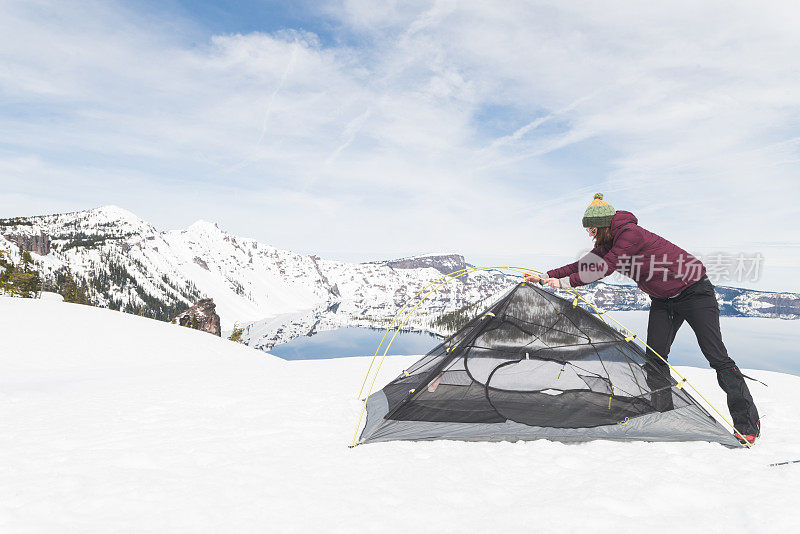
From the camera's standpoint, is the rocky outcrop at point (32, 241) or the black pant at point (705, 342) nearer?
the black pant at point (705, 342)

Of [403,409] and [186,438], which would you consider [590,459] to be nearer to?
[403,409]

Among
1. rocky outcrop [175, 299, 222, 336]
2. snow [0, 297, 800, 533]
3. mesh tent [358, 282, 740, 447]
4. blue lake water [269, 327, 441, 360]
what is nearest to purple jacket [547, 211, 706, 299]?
mesh tent [358, 282, 740, 447]

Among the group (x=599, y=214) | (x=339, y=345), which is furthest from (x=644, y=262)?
(x=339, y=345)

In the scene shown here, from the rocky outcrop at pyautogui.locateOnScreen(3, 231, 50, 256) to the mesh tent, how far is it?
191429mm

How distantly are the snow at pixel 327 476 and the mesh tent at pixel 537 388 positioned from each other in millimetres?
288

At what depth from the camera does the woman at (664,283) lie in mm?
4199

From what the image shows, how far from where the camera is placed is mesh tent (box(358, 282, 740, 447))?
14.7 feet

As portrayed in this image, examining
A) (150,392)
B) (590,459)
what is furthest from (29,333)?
(590,459)

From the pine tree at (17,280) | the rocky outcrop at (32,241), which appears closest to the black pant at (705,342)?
the pine tree at (17,280)

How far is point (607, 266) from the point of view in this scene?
177 inches

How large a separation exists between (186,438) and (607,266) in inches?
201

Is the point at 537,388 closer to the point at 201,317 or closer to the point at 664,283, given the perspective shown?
the point at 664,283

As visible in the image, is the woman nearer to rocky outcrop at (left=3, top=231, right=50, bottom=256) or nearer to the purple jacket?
the purple jacket

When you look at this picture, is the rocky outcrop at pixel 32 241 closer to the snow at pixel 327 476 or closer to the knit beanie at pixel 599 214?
the snow at pixel 327 476
